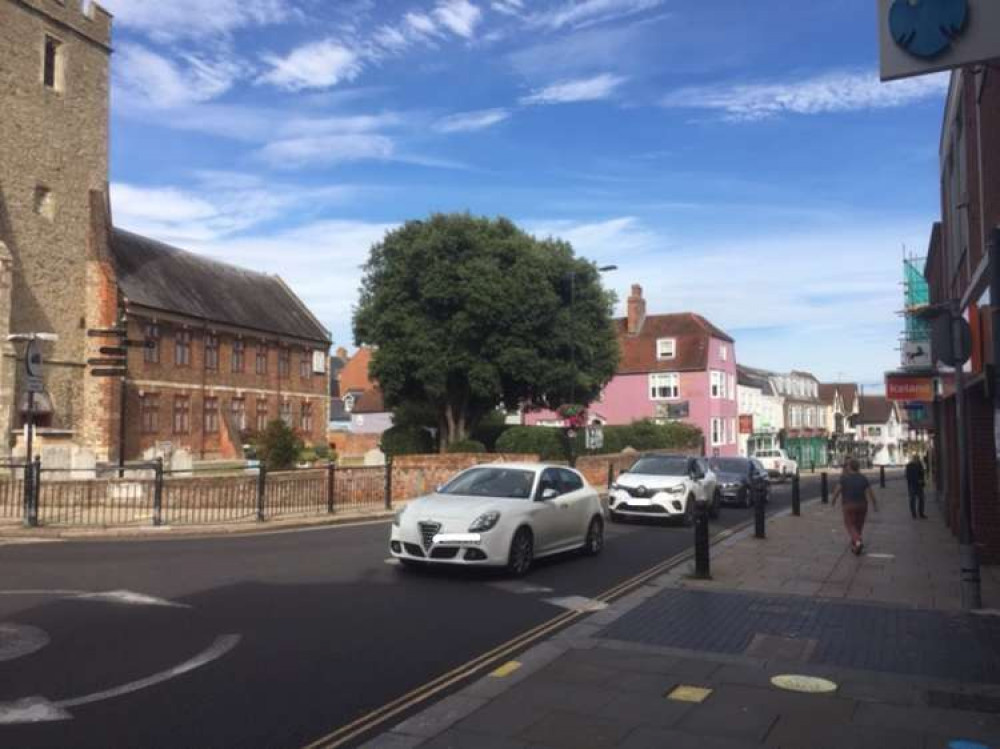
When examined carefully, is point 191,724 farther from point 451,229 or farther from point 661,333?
point 661,333

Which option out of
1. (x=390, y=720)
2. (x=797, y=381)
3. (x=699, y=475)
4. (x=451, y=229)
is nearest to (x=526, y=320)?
(x=451, y=229)

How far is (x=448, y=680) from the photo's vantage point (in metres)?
6.63

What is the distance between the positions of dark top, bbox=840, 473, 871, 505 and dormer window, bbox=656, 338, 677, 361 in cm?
4678

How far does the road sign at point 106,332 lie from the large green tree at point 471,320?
31.2 feet

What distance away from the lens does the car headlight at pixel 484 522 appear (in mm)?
10938

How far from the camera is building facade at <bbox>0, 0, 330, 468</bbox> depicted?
34.9m

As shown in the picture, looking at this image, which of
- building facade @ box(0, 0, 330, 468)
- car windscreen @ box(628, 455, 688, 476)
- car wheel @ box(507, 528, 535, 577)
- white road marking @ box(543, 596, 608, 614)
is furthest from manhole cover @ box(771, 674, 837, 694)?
building facade @ box(0, 0, 330, 468)

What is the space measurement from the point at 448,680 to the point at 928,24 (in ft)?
22.1

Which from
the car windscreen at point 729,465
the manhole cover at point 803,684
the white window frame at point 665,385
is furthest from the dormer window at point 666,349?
the manhole cover at point 803,684

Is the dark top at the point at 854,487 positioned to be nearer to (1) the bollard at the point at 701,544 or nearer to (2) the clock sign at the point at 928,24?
(1) the bollard at the point at 701,544

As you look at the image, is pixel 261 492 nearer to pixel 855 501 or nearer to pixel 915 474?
pixel 855 501

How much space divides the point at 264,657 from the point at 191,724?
162 cm

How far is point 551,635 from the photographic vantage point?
8.28 meters

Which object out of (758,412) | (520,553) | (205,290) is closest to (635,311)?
(758,412)
